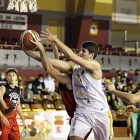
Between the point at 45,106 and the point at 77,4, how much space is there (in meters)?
8.18

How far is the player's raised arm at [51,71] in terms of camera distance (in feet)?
A: 11.9

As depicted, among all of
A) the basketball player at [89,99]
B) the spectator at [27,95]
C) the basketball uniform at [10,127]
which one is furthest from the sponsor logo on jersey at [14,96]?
the spectator at [27,95]

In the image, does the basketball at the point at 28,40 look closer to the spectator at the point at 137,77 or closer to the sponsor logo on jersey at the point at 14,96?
the sponsor logo on jersey at the point at 14,96

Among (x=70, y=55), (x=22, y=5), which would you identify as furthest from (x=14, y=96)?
(x=22, y=5)

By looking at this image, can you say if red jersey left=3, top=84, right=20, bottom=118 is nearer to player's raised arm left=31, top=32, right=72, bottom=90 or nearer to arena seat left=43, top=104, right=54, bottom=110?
player's raised arm left=31, top=32, right=72, bottom=90

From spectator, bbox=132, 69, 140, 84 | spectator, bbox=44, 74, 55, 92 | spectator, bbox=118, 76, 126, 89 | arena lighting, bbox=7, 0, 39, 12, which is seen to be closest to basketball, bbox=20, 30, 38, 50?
arena lighting, bbox=7, 0, 39, 12

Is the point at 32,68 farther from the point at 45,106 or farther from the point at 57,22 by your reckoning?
the point at 57,22

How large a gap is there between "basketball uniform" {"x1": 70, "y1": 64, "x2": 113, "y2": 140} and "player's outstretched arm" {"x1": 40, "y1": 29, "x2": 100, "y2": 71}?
18 cm

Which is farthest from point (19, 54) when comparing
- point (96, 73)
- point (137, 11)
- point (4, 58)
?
point (137, 11)

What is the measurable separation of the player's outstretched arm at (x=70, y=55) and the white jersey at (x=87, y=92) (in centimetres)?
Result: 18

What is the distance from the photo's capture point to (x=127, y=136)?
9.29 meters

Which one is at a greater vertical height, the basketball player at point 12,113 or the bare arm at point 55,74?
the bare arm at point 55,74

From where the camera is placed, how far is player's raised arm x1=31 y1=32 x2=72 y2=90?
3615 millimetres

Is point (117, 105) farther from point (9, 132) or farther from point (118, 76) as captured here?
point (9, 132)
